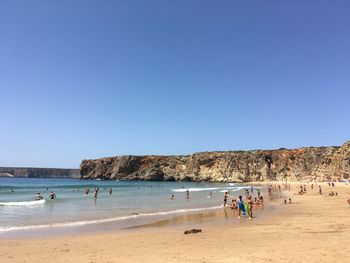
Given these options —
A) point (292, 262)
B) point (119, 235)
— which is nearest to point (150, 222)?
point (119, 235)

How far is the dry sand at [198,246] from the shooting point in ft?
32.9

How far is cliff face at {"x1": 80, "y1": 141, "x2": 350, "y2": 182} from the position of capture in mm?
96188

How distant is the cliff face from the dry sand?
8025cm

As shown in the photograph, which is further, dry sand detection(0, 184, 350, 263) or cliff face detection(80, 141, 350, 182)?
cliff face detection(80, 141, 350, 182)

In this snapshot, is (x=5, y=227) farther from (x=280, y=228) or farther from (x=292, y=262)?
(x=292, y=262)

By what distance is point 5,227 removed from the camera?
1827 cm

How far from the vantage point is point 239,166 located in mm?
111188

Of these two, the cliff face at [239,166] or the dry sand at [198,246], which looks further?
the cliff face at [239,166]

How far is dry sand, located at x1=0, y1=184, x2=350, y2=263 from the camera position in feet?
32.9

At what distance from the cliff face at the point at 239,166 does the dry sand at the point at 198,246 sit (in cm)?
8025

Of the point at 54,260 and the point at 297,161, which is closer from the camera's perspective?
the point at 54,260

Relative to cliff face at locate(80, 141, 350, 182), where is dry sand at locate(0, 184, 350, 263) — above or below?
below

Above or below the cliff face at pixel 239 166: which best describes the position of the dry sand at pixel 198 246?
below

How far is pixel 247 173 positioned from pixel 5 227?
97543 millimetres
